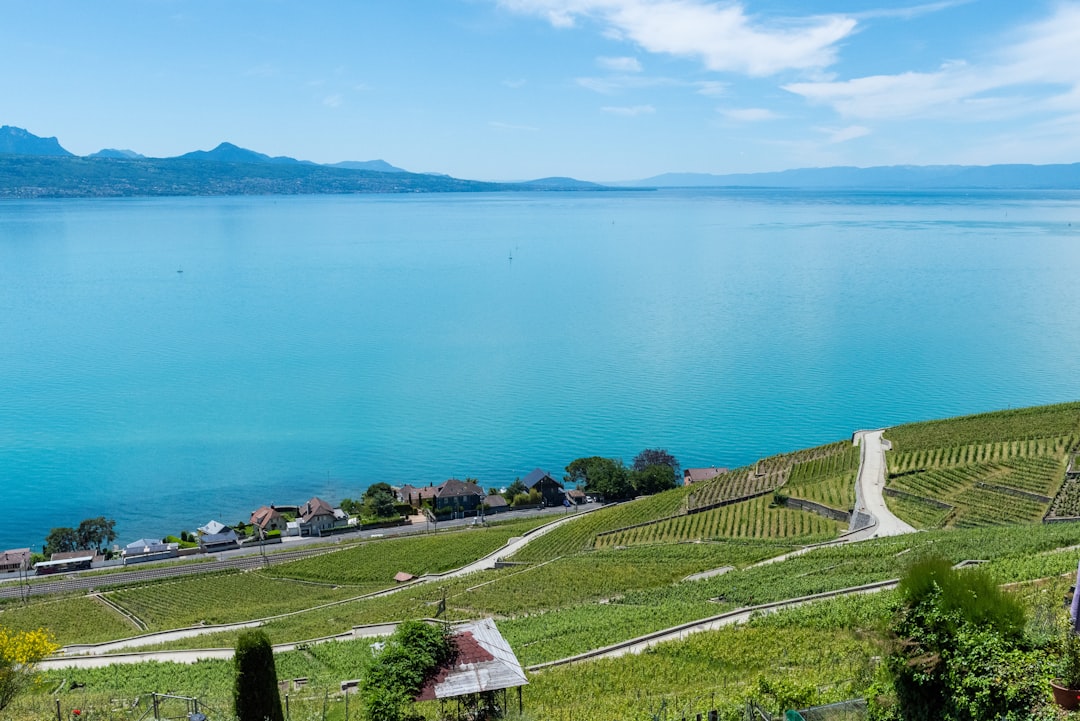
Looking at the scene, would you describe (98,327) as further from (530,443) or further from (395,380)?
(530,443)

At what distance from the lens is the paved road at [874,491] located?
3969 centimetres

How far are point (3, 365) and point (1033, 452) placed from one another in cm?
11345

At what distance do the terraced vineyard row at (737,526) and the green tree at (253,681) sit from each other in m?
31.9

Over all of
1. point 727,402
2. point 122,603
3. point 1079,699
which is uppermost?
point 1079,699

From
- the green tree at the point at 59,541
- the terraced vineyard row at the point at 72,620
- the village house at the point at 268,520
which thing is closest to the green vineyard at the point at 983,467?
the terraced vineyard row at the point at 72,620

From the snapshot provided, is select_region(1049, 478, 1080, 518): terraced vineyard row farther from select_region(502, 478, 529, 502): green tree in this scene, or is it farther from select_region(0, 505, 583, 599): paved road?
select_region(502, 478, 529, 502): green tree

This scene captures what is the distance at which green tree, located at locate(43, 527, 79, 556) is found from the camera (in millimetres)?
59719

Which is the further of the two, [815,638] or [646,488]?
[646,488]

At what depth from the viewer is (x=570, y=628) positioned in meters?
25.4

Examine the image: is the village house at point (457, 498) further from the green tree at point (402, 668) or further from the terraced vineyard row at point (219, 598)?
the green tree at point (402, 668)

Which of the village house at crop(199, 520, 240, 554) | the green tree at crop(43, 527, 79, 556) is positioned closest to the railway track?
the village house at crop(199, 520, 240, 554)

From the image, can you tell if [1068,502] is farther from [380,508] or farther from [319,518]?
[319,518]

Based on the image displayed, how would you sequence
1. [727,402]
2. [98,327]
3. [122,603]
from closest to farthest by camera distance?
[122,603] → [727,402] → [98,327]

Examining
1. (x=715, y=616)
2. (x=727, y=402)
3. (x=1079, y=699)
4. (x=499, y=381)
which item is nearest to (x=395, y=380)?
(x=499, y=381)
